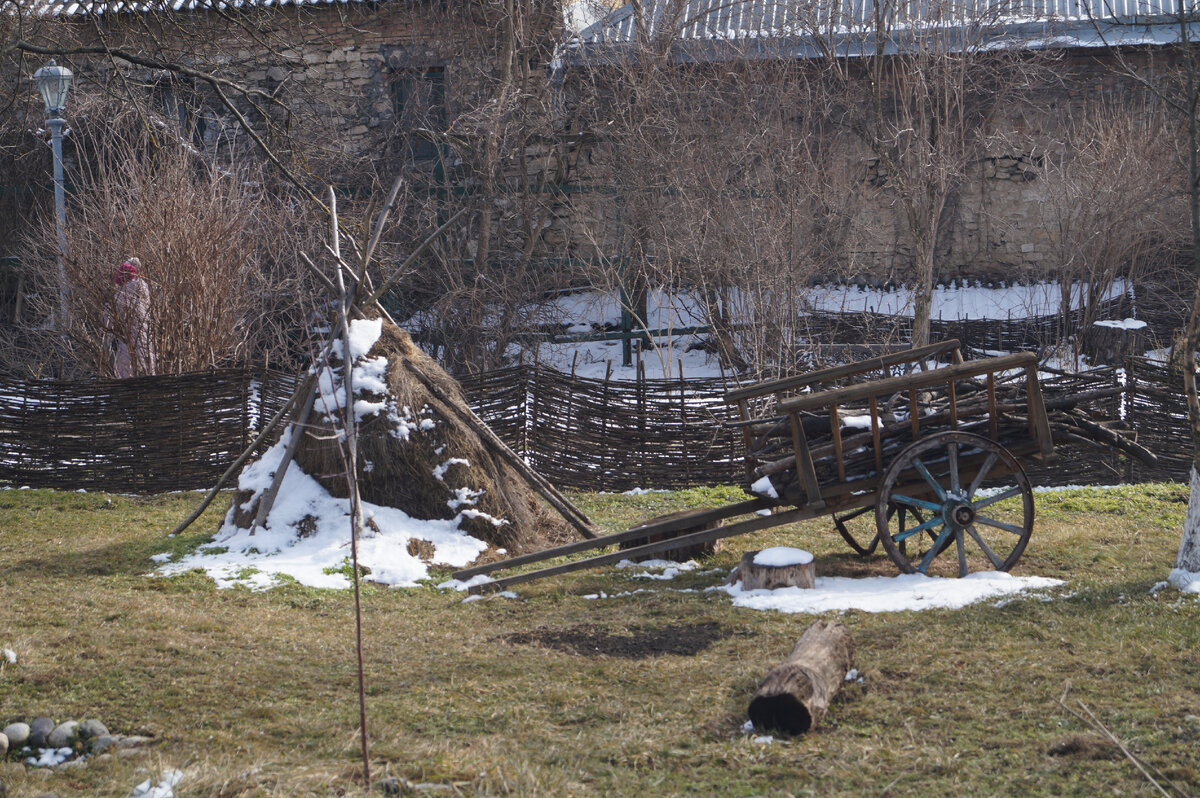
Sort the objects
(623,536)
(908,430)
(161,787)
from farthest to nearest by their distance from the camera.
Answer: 1. (623,536)
2. (908,430)
3. (161,787)

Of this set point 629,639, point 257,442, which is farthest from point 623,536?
point 257,442

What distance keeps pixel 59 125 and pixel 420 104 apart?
5720 millimetres

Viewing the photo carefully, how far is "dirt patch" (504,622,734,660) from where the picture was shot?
5.23 meters

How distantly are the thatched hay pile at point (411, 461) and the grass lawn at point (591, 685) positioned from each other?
0.98 metres

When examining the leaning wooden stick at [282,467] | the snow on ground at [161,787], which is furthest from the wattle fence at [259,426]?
the snow on ground at [161,787]

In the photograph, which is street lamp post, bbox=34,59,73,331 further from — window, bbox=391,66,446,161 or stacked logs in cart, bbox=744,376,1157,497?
stacked logs in cart, bbox=744,376,1157,497

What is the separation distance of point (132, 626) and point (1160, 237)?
15251mm

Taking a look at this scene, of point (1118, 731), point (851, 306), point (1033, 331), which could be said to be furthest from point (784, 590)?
point (851, 306)

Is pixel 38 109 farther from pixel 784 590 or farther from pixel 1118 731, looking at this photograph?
pixel 1118 731

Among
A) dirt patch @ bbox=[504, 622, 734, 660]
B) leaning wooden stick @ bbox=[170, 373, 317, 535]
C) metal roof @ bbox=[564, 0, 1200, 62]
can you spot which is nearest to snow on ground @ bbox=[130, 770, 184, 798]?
dirt patch @ bbox=[504, 622, 734, 660]

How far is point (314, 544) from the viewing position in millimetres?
7297

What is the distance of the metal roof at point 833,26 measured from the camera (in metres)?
12.3

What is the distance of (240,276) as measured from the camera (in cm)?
1162

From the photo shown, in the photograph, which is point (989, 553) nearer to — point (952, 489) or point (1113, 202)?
point (952, 489)
